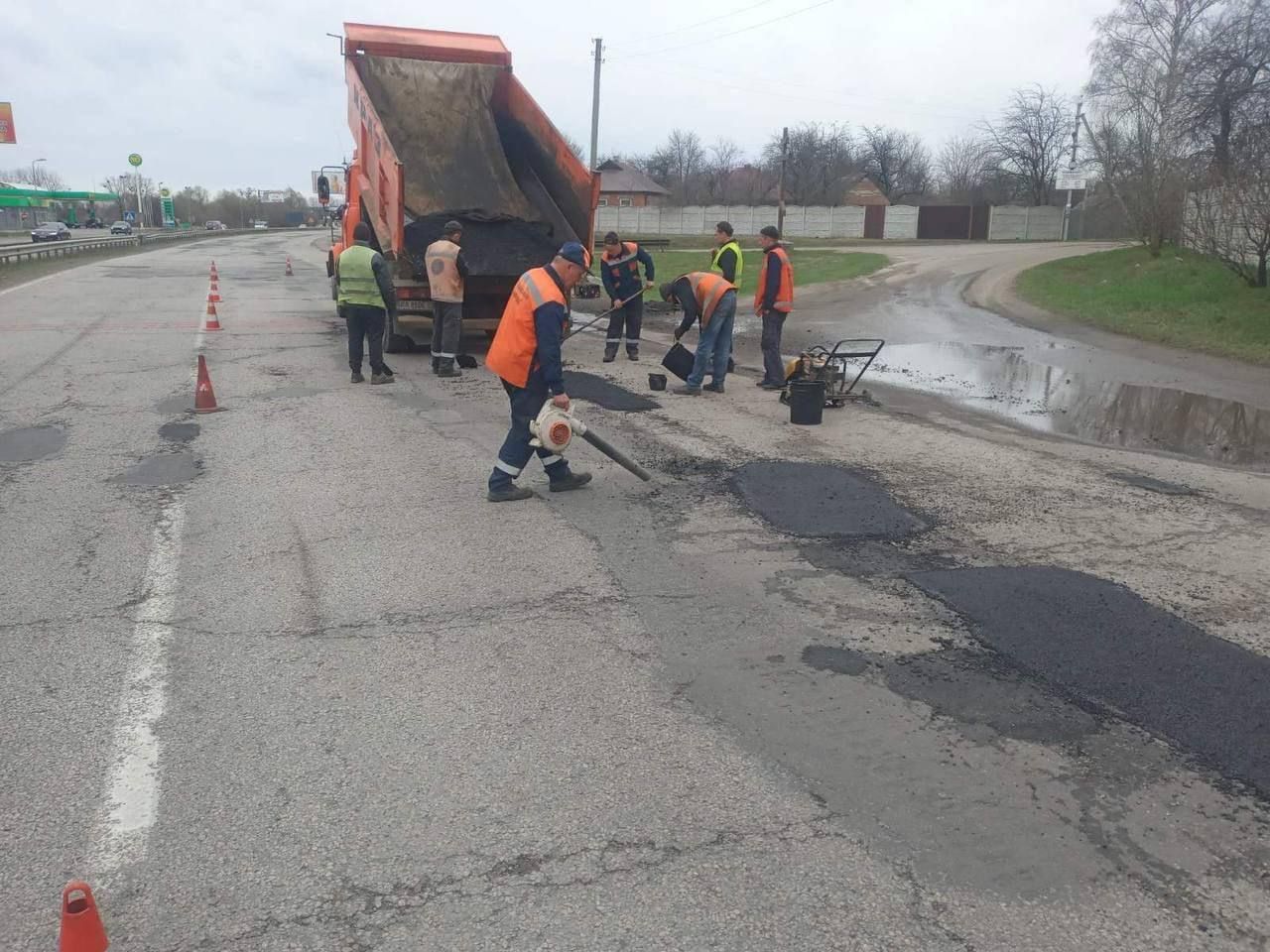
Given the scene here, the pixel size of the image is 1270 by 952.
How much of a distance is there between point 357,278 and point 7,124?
58.2 meters

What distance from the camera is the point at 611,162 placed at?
87688mm

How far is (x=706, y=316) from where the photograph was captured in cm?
980

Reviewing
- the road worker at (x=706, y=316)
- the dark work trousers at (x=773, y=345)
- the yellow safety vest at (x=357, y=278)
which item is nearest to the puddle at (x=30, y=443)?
the yellow safety vest at (x=357, y=278)

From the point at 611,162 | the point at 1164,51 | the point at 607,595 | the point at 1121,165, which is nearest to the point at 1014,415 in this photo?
the point at 607,595

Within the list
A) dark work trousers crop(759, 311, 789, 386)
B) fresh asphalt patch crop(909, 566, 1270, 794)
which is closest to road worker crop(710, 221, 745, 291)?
dark work trousers crop(759, 311, 789, 386)

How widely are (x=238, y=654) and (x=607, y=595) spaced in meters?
1.71

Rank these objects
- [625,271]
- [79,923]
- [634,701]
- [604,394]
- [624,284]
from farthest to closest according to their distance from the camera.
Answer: [624,284] → [625,271] → [604,394] → [634,701] → [79,923]

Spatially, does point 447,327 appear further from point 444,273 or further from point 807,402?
point 807,402

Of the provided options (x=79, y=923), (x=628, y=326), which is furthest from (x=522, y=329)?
(x=628, y=326)

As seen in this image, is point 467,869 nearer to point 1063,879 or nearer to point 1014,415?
point 1063,879

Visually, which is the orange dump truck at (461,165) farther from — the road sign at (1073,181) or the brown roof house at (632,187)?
the brown roof house at (632,187)

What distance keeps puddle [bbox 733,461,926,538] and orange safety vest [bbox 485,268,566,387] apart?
1.73 meters

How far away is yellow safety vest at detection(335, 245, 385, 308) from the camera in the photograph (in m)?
9.66

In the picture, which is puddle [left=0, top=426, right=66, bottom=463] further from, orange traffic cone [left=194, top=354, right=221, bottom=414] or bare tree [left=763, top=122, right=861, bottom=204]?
bare tree [left=763, top=122, right=861, bottom=204]
